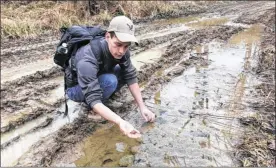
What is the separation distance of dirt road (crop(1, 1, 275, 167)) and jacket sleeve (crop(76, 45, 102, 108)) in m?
0.75

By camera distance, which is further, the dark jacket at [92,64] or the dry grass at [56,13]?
the dry grass at [56,13]

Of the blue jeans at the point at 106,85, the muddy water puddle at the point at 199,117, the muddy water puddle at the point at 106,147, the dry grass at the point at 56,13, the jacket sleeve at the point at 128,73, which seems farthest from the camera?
the dry grass at the point at 56,13

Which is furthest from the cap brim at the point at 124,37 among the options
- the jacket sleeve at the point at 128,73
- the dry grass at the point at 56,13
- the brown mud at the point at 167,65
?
the dry grass at the point at 56,13

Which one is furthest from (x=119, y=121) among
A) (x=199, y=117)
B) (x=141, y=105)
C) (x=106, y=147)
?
(x=199, y=117)

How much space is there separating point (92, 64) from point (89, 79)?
17 centimetres

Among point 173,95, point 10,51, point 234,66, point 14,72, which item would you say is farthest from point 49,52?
point 234,66

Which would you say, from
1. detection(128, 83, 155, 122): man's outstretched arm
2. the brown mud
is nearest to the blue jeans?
detection(128, 83, 155, 122): man's outstretched arm

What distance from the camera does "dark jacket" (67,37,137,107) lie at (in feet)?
11.6

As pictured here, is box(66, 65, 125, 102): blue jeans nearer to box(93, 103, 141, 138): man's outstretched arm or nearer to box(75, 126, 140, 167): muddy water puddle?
box(75, 126, 140, 167): muddy water puddle

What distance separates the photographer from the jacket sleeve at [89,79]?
3.53 m

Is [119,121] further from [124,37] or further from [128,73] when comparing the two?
[128,73]

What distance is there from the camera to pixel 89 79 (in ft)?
11.8

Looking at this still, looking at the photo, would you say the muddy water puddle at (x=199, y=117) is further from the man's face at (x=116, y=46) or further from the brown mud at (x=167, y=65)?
the man's face at (x=116, y=46)

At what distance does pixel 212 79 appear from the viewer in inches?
248
